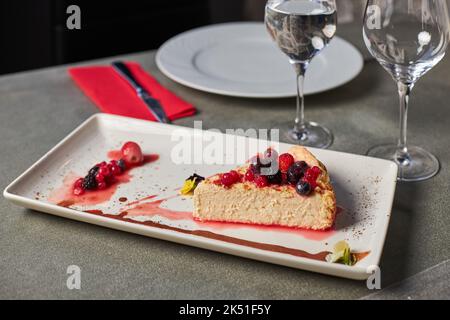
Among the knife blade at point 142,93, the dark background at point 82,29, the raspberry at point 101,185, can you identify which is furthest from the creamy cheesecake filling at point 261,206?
the dark background at point 82,29

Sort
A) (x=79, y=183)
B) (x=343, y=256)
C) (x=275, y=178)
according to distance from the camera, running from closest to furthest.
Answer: (x=343, y=256)
(x=275, y=178)
(x=79, y=183)

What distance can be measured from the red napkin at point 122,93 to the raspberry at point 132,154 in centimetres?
23

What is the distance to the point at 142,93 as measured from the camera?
57.7 inches

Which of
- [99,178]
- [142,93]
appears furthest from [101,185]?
[142,93]

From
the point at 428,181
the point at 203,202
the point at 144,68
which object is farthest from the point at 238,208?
the point at 144,68

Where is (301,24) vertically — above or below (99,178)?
above

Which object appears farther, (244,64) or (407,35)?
(244,64)

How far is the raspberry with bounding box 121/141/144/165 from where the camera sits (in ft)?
3.76

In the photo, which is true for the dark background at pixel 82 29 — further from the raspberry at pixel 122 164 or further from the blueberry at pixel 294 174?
the blueberry at pixel 294 174

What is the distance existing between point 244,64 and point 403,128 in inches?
20.6

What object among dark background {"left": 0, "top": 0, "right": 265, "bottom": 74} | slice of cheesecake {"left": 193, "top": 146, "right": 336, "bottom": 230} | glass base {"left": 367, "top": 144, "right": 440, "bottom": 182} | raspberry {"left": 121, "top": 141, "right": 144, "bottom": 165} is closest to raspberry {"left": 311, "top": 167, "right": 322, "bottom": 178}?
slice of cheesecake {"left": 193, "top": 146, "right": 336, "bottom": 230}

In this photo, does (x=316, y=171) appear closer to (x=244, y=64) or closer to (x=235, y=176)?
(x=235, y=176)

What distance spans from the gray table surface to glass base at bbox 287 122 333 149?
0.02m
